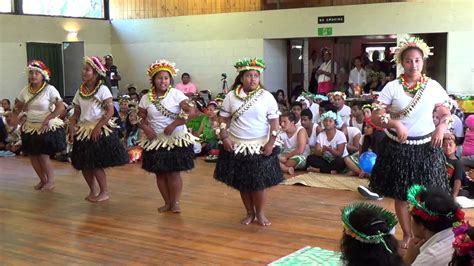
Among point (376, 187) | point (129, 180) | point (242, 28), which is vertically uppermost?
point (242, 28)

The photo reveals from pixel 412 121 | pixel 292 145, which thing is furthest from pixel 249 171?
pixel 292 145

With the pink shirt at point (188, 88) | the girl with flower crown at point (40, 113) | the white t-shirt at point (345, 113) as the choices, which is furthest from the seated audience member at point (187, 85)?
the girl with flower crown at point (40, 113)

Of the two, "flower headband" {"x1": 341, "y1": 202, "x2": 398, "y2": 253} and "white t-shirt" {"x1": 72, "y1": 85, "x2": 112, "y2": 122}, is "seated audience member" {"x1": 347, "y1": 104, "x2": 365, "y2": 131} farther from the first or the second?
"flower headband" {"x1": 341, "y1": 202, "x2": 398, "y2": 253}

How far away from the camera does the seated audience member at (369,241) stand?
2197mm

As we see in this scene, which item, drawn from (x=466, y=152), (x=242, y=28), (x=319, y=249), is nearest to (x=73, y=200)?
(x=319, y=249)

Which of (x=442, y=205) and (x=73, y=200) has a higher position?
(x=442, y=205)

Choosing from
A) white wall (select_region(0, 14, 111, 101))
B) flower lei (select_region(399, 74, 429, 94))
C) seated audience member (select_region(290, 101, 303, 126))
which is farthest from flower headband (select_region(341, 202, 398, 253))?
white wall (select_region(0, 14, 111, 101))

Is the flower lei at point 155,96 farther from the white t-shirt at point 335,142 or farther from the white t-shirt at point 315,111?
the white t-shirt at point 315,111

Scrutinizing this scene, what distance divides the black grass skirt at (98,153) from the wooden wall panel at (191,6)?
6.37 meters

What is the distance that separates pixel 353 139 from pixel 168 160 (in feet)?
10.5

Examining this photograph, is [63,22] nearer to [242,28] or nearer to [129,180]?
[242,28]

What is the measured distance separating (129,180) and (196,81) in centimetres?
566

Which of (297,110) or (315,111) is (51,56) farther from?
(297,110)

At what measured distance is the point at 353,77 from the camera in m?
11.2
